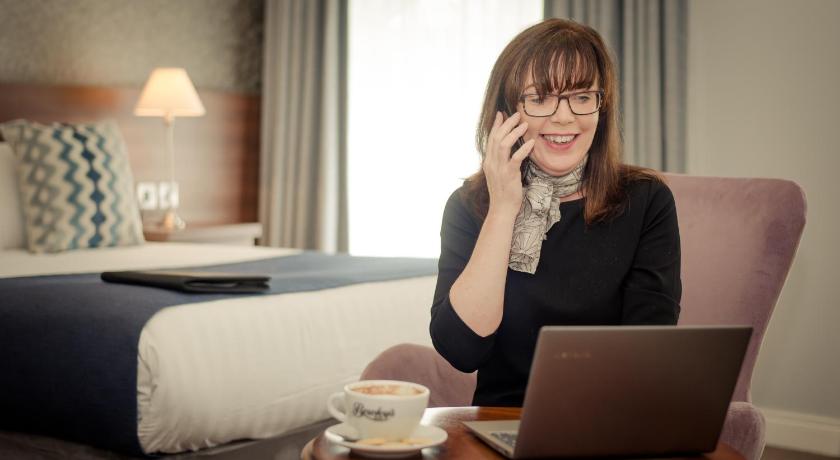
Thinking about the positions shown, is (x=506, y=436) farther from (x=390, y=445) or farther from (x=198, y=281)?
(x=198, y=281)

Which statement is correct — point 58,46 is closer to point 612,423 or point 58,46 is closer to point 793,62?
point 793,62

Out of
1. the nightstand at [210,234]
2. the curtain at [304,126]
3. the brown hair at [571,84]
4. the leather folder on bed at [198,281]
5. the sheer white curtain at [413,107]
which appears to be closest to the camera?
the brown hair at [571,84]

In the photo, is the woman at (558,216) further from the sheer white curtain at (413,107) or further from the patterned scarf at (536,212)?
the sheer white curtain at (413,107)

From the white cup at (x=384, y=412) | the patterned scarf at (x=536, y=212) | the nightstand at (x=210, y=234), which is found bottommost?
the white cup at (x=384, y=412)

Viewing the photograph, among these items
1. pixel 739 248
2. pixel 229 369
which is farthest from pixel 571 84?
pixel 229 369

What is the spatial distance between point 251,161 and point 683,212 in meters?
3.95

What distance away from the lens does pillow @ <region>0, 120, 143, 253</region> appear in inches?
151

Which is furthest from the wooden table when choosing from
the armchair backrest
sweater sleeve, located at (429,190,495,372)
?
the armchair backrest

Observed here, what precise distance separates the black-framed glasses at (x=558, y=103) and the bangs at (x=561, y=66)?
1 centimetres

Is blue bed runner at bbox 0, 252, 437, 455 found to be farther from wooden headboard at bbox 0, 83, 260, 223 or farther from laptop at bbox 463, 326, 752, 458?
wooden headboard at bbox 0, 83, 260, 223

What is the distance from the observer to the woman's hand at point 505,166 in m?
1.63

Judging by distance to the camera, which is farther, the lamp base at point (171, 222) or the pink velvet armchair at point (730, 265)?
the lamp base at point (171, 222)

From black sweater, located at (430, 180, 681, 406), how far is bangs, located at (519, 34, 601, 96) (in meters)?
0.22

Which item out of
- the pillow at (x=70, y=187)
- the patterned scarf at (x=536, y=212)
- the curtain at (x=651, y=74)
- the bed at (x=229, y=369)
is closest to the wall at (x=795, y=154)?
the curtain at (x=651, y=74)
